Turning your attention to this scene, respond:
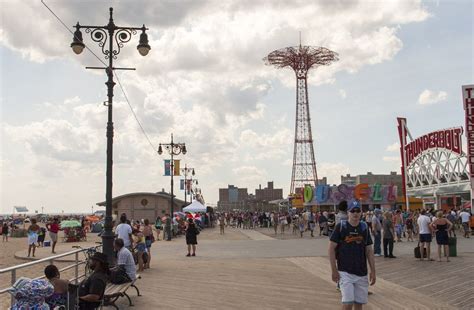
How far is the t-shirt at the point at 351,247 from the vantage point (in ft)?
21.0

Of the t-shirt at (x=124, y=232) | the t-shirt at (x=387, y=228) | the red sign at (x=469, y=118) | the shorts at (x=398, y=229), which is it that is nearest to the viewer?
the t-shirt at (x=124, y=232)

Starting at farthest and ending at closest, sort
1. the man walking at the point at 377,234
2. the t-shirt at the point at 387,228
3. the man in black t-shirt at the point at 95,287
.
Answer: the man walking at the point at 377,234
the t-shirt at the point at 387,228
the man in black t-shirt at the point at 95,287

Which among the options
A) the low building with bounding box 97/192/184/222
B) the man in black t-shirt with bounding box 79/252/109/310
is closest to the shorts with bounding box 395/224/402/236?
the man in black t-shirt with bounding box 79/252/109/310

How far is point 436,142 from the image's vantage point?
50375 millimetres

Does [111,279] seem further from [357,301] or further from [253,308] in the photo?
[357,301]

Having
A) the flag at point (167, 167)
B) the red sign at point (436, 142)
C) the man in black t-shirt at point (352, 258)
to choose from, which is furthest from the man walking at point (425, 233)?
the red sign at point (436, 142)

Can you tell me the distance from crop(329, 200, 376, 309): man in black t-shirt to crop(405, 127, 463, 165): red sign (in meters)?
42.8

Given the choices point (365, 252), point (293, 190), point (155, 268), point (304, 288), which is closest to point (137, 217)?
point (293, 190)

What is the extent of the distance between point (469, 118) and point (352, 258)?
33450 mm

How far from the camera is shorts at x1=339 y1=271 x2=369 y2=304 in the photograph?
249 inches

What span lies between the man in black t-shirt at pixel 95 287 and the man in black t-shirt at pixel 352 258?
3.28m

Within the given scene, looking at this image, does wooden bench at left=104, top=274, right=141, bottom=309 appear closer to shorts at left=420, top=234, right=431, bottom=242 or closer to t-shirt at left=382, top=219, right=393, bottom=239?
shorts at left=420, top=234, right=431, bottom=242

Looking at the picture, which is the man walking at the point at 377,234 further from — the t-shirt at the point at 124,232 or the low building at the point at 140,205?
the low building at the point at 140,205

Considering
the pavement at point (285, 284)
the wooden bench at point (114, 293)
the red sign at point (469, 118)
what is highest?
the red sign at point (469, 118)
